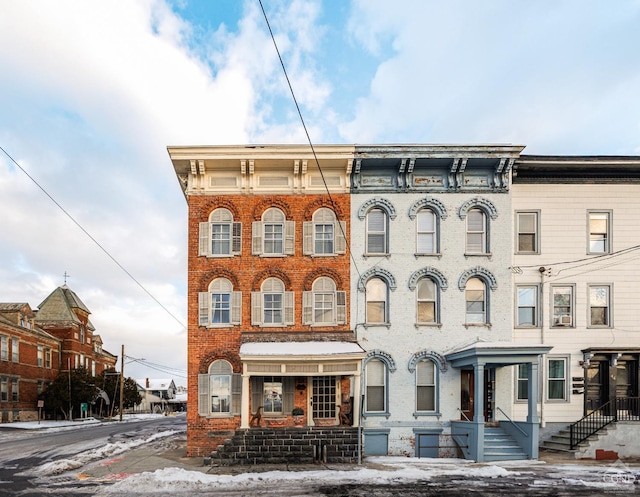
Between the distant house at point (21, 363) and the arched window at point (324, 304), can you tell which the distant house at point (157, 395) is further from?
the arched window at point (324, 304)

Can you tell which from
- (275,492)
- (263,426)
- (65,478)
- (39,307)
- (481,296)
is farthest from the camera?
(39,307)

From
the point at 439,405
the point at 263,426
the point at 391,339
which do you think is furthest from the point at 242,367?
the point at 439,405

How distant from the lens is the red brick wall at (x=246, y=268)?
1934 centimetres

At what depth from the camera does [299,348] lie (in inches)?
722

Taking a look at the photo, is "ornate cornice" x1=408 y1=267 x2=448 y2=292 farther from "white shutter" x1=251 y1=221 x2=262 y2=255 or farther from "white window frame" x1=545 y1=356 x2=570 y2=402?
"white shutter" x1=251 y1=221 x2=262 y2=255

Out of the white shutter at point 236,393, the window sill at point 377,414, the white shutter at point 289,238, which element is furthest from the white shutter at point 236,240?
the window sill at point 377,414

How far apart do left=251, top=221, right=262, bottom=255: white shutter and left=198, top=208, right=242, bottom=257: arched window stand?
0.50 metres

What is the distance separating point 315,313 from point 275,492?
7707 millimetres

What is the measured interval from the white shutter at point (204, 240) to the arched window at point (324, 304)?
4094 mm

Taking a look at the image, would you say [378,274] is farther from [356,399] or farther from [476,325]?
[356,399]

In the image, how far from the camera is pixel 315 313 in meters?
19.6

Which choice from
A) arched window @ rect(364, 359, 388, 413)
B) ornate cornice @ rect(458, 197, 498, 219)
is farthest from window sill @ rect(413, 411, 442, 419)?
ornate cornice @ rect(458, 197, 498, 219)

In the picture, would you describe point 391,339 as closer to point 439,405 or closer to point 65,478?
point 439,405

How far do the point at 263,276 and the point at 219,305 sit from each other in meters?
1.99
